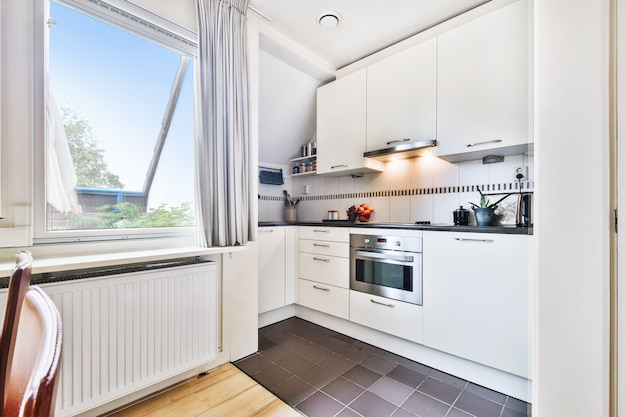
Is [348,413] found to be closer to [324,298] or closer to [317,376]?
[317,376]

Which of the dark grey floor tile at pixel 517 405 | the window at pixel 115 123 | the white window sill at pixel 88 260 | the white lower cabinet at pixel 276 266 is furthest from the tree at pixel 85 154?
the dark grey floor tile at pixel 517 405

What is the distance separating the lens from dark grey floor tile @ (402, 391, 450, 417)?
1446 mm

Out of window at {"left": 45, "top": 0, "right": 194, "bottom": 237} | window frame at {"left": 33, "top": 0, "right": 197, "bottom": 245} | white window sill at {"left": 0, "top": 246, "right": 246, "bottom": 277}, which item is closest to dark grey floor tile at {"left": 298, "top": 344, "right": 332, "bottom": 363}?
white window sill at {"left": 0, "top": 246, "right": 246, "bottom": 277}

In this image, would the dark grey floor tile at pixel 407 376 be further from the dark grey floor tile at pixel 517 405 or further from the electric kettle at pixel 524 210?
the electric kettle at pixel 524 210

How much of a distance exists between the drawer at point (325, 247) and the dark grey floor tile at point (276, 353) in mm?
872

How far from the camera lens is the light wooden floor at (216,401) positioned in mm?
1441

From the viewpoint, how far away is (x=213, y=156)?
182 cm

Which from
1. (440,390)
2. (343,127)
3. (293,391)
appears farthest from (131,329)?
(343,127)

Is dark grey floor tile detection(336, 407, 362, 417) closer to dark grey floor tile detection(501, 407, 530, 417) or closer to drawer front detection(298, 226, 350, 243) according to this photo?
dark grey floor tile detection(501, 407, 530, 417)

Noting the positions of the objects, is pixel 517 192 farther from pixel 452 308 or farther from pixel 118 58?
pixel 118 58

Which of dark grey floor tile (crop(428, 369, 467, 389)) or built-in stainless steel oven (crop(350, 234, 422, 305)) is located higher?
built-in stainless steel oven (crop(350, 234, 422, 305))

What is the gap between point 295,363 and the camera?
76.4 inches

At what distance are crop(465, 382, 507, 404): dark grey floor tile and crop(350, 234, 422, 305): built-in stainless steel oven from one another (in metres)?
0.56

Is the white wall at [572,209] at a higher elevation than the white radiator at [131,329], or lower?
higher
